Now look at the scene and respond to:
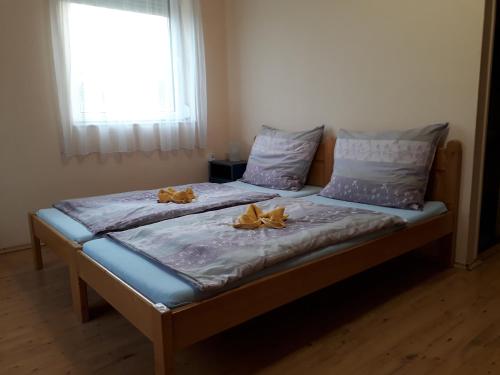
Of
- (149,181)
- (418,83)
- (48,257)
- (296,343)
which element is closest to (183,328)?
(296,343)

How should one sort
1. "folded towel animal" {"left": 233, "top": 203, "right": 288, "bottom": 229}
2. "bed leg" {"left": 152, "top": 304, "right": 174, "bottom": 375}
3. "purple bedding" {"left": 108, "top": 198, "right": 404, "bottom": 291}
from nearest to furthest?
"bed leg" {"left": 152, "top": 304, "right": 174, "bottom": 375}
"purple bedding" {"left": 108, "top": 198, "right": 404, "bottom": 291}
"folded towel animal" {"left": 233, "top": 203, "right": 288, "bottom": 229}

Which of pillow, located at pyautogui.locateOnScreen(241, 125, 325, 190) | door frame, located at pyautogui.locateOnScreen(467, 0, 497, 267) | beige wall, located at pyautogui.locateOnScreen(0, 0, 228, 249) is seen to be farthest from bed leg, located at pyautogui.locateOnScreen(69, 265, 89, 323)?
door frame, located at pyautogui.locateOnScreen(467, 0, 497, 267)

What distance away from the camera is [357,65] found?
3062mm

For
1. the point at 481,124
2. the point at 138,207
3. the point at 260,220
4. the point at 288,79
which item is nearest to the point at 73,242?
the point at 138,207

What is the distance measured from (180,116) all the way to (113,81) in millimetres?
678

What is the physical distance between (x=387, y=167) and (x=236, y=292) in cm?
156

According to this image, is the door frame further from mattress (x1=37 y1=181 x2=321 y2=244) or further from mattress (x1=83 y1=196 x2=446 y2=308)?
mattress (x1=37 y1=181 x2=321 y2=244)

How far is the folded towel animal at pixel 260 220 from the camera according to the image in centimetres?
210

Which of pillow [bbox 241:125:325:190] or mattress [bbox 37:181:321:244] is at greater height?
pillow [bbox 241:125:325:190]

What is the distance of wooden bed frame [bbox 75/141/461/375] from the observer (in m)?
1.43

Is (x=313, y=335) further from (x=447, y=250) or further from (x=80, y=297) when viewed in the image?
(x=447, y=250)

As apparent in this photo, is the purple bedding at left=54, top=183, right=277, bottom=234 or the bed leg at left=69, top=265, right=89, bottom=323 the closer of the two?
the bed leg at left=69, top=265, right=89, bottom=323

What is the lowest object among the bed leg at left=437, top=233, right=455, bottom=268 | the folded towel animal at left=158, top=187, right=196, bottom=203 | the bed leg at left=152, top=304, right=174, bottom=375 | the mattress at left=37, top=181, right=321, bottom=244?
the bed leg at left=437, top=233, right=455, bottom=268

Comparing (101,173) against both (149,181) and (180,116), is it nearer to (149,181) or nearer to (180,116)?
(149,181)
